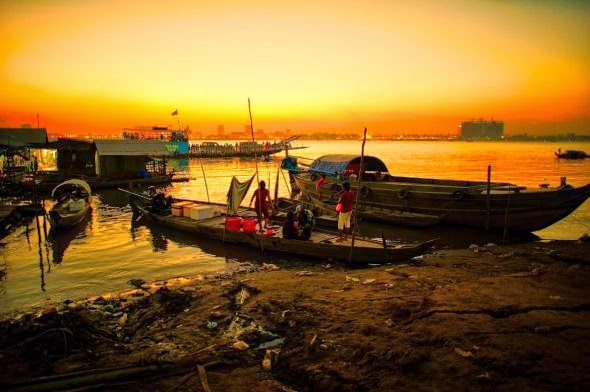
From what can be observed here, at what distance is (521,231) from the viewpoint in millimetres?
15570

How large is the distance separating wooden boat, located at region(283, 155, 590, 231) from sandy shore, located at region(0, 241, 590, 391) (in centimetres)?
611

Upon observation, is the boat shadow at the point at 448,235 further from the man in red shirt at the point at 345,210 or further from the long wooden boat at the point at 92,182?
the long wooden boat at the point at 92,182

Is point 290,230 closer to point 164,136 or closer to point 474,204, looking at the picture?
point 474,204

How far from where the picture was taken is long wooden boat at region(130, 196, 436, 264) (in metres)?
10.8

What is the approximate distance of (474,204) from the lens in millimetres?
15789

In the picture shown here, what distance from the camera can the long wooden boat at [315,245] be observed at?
427 inches

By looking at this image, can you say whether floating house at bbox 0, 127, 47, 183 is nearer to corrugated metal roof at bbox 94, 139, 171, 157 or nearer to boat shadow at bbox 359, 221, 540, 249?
corrugated metal roof at bbox 94, 139, 171, 157

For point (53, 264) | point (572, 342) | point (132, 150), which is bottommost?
point (53, 264)

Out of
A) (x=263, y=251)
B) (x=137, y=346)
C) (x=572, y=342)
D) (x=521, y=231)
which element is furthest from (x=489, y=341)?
(x=521, y=231)

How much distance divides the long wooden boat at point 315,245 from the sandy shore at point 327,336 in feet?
5.49

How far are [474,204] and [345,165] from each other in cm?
714

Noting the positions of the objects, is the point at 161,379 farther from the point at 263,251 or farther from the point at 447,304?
→ the point at 263,251

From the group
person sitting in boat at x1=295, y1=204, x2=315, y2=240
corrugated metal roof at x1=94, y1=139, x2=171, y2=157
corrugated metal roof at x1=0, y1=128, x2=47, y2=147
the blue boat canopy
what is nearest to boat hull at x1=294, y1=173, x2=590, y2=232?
the blue boat canopy

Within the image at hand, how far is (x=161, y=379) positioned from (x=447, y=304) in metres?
5.04
